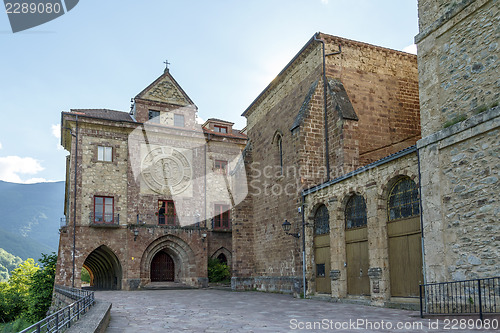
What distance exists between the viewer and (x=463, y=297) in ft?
32.0

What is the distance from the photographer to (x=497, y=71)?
32.2 feet

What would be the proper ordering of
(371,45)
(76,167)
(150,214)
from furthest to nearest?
(150,214) → (76,167) → (371,45)

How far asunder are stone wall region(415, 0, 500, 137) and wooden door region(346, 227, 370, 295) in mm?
4345

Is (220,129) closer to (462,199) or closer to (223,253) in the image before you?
(223,253)

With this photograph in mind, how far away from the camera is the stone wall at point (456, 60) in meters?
10.1

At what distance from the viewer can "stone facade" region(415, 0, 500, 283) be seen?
959 cm

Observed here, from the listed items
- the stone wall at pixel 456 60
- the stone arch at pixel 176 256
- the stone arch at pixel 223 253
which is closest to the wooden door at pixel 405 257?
the stone wall at pixel 456 60

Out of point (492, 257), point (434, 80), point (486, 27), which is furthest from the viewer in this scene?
point (434, 80)

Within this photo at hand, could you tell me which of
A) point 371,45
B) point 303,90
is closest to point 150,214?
point 303,90

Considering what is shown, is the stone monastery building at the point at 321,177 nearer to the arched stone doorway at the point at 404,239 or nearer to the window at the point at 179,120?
the arched stone doorway at the point at 404,239

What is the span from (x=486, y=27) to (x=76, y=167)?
22479 mm

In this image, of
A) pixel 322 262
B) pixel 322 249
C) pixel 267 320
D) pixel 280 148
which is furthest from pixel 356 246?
pixel 280 148

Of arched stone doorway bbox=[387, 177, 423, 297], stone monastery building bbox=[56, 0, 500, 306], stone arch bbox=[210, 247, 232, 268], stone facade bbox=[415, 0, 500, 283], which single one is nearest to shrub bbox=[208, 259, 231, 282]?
stone arch bbox=[210, 247, 232, 268]

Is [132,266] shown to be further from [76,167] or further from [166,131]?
[166,131]
